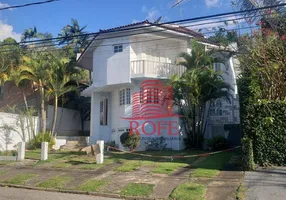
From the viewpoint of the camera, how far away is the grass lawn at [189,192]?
7.57 metres

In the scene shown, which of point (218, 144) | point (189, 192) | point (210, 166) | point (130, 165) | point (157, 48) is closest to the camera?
point (189, 192)

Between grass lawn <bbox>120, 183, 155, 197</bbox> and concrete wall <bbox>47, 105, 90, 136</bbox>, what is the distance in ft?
48.9

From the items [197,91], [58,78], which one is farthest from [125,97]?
[58,78]

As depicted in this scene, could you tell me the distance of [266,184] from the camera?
8.50 m

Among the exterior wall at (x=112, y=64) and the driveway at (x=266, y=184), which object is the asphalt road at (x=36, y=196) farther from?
the exterior wall at (x=112, y=64)

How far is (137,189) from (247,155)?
4071 millimetres

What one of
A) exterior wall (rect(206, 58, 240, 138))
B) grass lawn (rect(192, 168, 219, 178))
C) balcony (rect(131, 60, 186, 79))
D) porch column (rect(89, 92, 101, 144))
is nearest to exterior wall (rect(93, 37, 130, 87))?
balcony (rect(131, 60, 186, 79))

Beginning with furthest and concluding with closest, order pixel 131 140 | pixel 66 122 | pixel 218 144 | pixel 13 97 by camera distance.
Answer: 1. pixel 66 122
2. pixel 13 97
3. pixel 131 140
4. pixel 218 144

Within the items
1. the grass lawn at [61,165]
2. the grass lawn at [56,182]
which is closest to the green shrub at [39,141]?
the grass lawn at [61,165]

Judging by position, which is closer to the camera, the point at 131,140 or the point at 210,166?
the point at 210,166

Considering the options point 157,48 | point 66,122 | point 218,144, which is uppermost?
point 157,48

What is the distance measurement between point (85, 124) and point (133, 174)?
16806 millimetres

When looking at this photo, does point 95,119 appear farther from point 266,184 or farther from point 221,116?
point 266,184

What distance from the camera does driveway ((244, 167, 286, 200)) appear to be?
7.60 m
